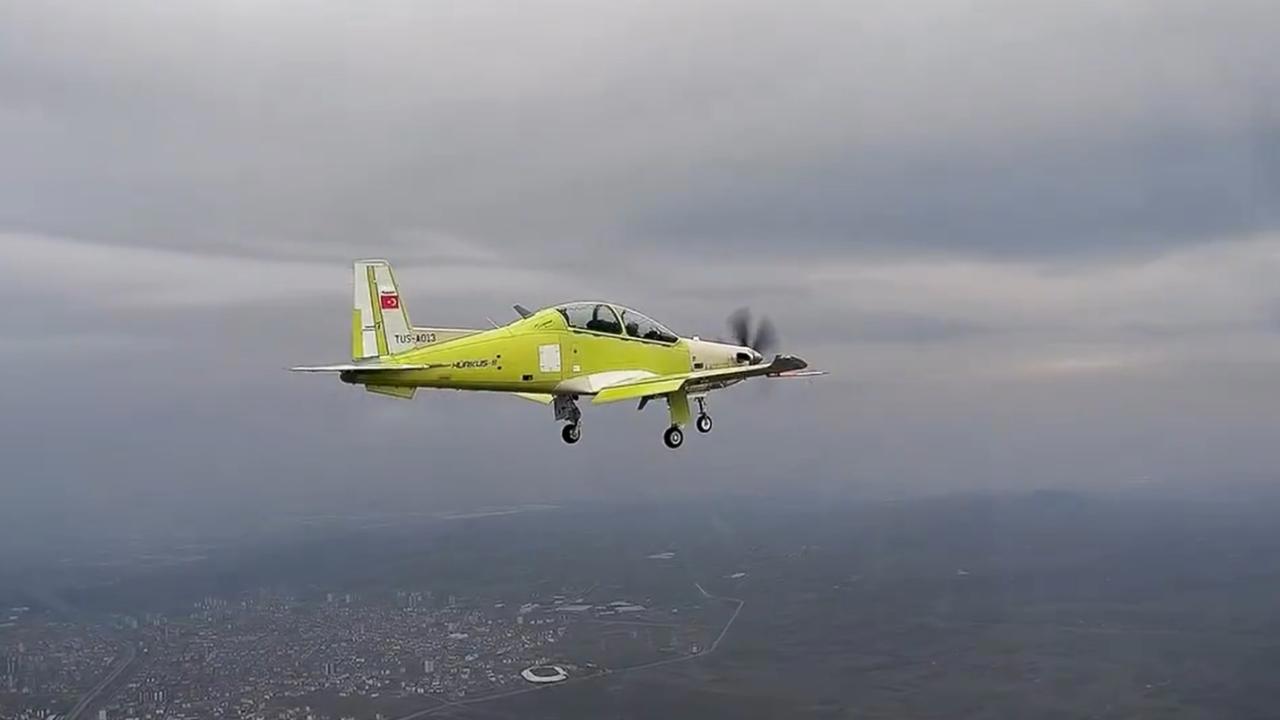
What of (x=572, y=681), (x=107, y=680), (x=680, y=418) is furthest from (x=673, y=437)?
(x=107, y=680)

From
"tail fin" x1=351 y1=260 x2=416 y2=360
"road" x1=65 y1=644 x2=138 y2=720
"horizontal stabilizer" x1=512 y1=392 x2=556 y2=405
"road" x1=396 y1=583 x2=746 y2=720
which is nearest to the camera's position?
"tail fin" x1=351 y1=260 x2=416 y2=360

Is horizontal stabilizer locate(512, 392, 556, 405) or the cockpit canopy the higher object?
the cockpit canopy

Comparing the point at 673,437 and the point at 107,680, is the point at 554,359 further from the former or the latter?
the point at 107,680

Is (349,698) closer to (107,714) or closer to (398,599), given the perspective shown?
(107,714)

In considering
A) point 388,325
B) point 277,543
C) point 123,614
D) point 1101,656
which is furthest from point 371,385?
point 277,543

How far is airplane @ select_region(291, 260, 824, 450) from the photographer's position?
906 inches

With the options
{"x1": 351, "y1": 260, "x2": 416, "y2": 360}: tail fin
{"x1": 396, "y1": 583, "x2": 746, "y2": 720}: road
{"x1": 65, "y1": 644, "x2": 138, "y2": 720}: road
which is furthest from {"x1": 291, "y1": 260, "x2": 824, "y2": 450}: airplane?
{"x1": 65, "y1": 644, "x2": 138, "y2": 720}: road

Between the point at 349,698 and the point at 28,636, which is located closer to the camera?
the point at 349,698

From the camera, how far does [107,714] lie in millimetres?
94562

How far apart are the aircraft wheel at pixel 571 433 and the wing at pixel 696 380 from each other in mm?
1098

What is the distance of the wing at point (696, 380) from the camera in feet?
77.9

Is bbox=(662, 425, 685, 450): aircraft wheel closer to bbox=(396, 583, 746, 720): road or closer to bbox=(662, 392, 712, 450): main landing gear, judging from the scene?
bbox=(662, 392, 712, 450): main landing gear

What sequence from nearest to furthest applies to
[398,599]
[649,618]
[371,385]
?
[371,385] → [649,618] → [398,599]

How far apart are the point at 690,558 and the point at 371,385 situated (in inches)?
6440
